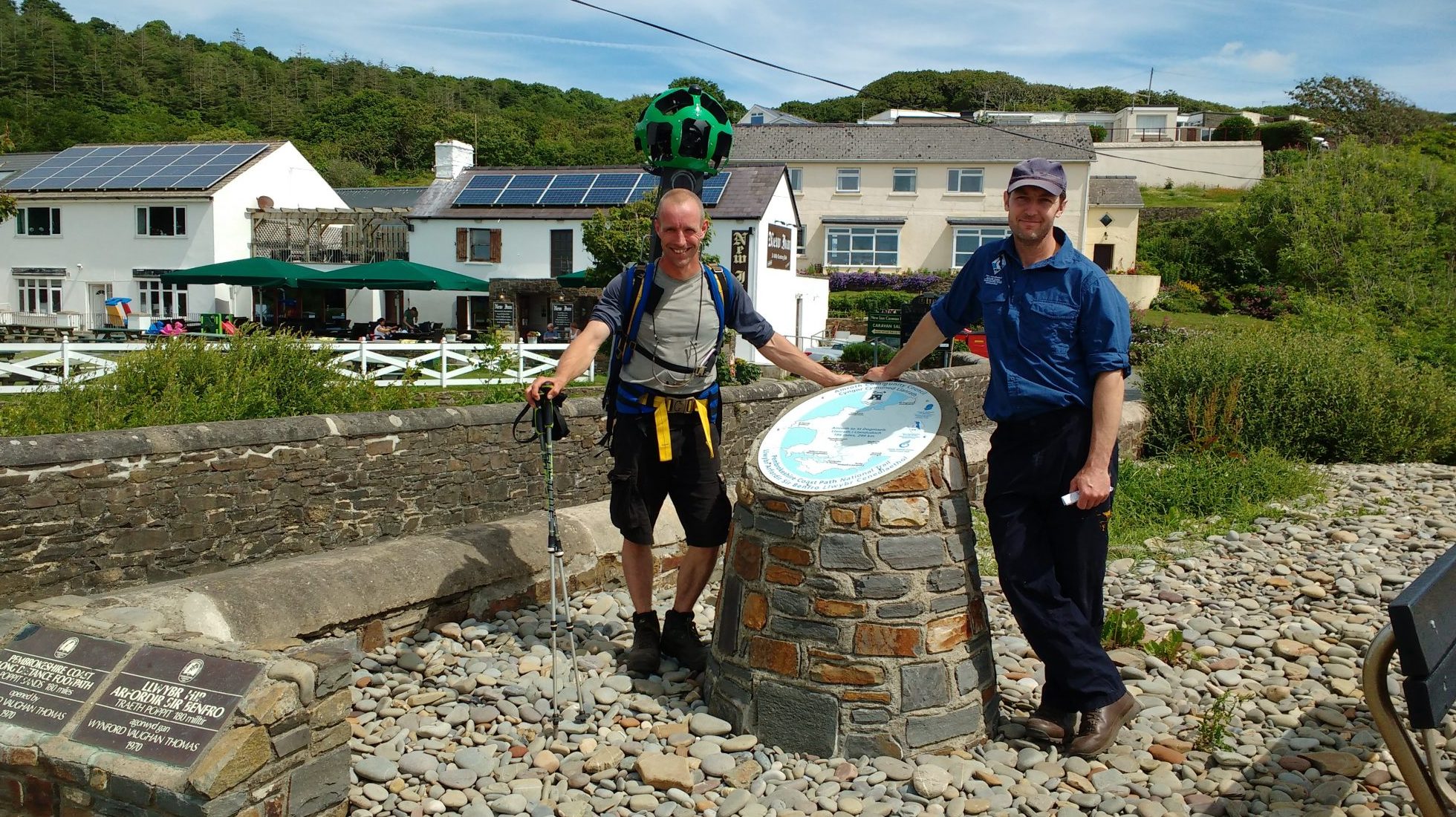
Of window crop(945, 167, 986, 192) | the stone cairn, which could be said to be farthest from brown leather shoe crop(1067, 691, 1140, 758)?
window crop(945, 167, 986, 192)

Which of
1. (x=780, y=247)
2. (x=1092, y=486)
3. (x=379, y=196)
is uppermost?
(x=379, y=196)

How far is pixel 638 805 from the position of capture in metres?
3.37

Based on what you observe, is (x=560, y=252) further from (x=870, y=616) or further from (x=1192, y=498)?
(x=870, y=616)

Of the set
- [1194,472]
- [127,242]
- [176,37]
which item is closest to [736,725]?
[1194,472]

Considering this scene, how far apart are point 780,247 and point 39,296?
23734 millimetres

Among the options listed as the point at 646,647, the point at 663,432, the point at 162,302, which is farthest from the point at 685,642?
the point at 162,302

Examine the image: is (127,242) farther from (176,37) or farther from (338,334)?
(176,37)

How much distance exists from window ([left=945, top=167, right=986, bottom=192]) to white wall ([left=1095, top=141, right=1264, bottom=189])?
2326 cm

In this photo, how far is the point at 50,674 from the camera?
3117 millimetres

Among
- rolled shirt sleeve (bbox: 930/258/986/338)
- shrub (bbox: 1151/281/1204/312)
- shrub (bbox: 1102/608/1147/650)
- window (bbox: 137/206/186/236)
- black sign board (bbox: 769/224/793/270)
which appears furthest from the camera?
shrub (bbox: 1151/281/1204/312)

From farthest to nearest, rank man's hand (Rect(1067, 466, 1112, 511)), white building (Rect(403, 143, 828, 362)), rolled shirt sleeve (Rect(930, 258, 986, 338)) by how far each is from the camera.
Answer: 1. white building (Rect(403, 143, 828, 362))
2. rolled shirt sleeve (Rect(930, 258, 986, 338))
3. man's hand (Rect(1067, 466, 1112, 511))

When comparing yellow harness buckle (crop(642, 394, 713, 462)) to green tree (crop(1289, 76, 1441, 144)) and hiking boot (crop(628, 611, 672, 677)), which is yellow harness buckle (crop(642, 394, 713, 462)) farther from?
green tree (crop(1289, 76, 1441, 144))

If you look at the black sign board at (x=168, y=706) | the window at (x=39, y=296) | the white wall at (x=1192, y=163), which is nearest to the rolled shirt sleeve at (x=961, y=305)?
the black sign board at (x=168, y=706)

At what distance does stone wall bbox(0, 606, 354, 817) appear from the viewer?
9.03 feet
